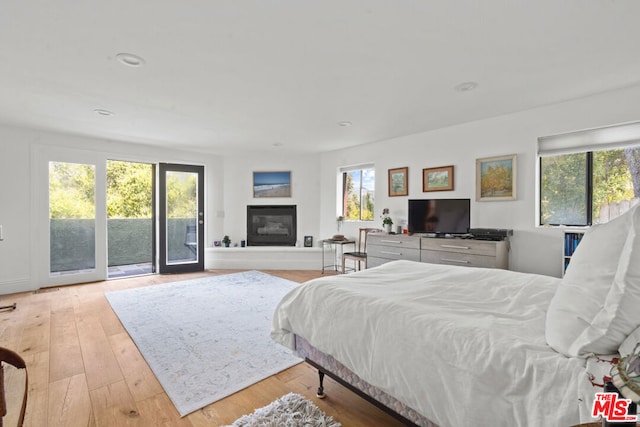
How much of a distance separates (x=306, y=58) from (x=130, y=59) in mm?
1364

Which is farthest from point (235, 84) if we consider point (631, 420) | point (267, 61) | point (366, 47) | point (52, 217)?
point (52, 217)

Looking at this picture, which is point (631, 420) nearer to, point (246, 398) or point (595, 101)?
point (246, 398)

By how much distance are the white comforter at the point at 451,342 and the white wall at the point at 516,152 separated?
1797mm

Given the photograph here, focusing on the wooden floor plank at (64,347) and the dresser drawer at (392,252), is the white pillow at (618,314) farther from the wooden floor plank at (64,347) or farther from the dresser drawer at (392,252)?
the dresser drawer at (392,252)

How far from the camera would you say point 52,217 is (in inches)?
183

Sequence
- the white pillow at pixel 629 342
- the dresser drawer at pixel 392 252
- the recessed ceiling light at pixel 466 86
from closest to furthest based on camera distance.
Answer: the white pillow at pixel 629 342
the recessed ceiling light at pixel 466 86
the dresser drawer at pixel 392 252

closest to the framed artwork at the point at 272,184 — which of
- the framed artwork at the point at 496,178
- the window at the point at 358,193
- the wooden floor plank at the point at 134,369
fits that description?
the window at the point at 358,193

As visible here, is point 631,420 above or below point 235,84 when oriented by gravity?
below

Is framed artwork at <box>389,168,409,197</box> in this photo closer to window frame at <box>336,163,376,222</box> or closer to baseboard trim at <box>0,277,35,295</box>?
window frame at <box>336,163,376,222</box>

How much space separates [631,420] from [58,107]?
4.87m

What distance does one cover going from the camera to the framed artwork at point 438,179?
169 inches

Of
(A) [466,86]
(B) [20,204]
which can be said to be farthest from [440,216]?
(B) [20,204]

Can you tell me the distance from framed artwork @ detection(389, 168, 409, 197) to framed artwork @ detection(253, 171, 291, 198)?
7.63 feet

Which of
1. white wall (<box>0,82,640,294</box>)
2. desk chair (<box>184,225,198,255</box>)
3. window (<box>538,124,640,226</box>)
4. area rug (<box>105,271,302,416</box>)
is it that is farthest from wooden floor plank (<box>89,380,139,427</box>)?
window (<box>538,124,640,226</box>)
